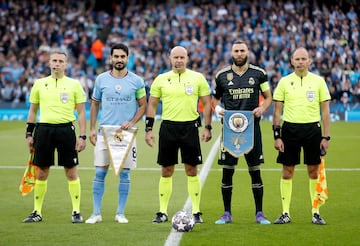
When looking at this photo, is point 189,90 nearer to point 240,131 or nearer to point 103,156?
point 240,131

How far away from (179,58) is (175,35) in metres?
28.5

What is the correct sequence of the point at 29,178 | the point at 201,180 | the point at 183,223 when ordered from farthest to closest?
the point at 201,180, the point at 29,178, the point at 183,223

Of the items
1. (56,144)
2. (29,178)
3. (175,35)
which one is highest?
(175,35)

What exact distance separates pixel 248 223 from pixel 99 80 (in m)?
2.52

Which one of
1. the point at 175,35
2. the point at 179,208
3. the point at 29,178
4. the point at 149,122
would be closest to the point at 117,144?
the point at 149,122

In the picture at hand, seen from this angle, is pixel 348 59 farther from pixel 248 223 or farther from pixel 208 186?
pixel 248 223

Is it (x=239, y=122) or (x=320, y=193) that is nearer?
(x=239, y=122)

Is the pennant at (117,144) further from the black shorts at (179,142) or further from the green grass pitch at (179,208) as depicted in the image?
the green grass pitch at (179,208)

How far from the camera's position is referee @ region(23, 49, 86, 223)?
10.7m

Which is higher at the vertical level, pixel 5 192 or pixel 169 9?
pixel 169 9

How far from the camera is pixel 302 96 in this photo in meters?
10.6

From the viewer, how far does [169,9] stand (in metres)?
42.1

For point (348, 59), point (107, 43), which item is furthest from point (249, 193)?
point (107, 43)

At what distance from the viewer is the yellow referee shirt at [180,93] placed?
10.7 metres
